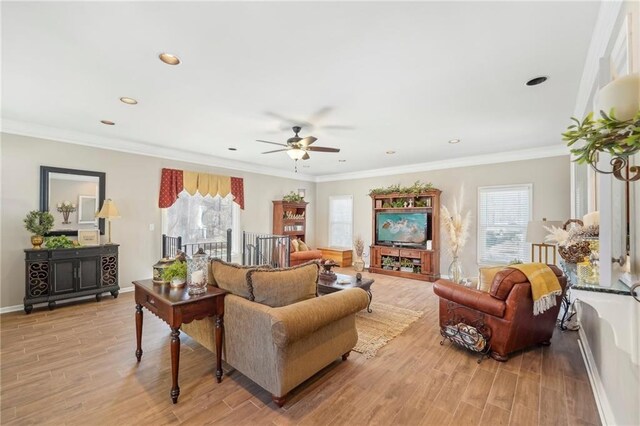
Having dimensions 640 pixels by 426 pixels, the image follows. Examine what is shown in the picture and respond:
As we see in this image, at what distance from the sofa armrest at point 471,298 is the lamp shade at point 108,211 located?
195 inches

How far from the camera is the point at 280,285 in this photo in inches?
91.0

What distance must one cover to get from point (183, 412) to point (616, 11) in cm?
384

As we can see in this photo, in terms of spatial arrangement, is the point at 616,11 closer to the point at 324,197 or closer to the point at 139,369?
the point at 139,369

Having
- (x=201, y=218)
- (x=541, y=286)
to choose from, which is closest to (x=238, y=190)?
(x=201, y=218)

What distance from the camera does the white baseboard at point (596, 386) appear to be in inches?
74.6

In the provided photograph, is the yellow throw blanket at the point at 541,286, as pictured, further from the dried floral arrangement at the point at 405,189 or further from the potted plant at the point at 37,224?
the potted plant at the point at 37,224

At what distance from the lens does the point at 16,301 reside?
4.01 meters

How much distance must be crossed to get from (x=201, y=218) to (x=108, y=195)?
1.78 meters

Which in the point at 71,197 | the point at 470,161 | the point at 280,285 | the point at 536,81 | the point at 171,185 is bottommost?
the point at 280,285

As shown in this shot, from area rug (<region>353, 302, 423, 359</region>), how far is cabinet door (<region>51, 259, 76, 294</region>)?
427cm

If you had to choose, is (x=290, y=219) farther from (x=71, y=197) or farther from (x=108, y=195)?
(x=71, y=197)

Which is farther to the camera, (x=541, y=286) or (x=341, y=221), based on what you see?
(x=341, y=221)

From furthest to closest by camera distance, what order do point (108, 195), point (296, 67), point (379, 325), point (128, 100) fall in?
1. point (108, 195)
2. point (379, 325)
3. point (128, 100)
4. point (296, 67)

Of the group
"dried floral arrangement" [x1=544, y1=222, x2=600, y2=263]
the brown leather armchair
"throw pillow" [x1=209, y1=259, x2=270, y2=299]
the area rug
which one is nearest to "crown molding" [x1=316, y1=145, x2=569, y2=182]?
the brown leather armchair
